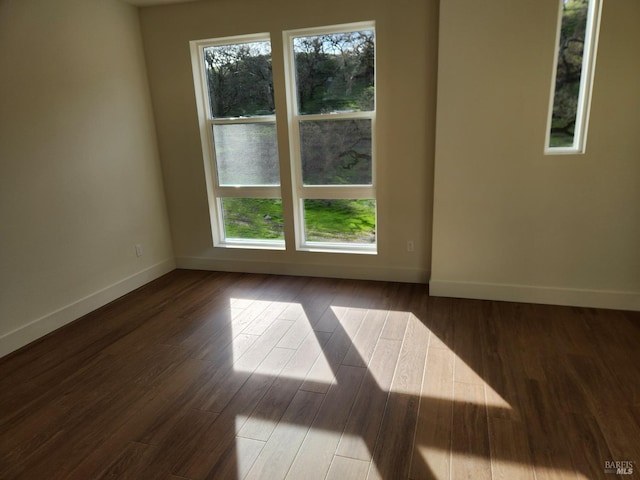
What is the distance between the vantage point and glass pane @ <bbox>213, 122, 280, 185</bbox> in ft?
13.1

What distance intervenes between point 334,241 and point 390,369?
1861mm

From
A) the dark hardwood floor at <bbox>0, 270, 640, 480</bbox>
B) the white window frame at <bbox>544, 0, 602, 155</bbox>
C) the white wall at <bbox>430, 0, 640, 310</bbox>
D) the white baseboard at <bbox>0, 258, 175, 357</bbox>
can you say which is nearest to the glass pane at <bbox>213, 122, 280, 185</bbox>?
the white baseboard at <bbox>0, 258, 175, 357</bbox>

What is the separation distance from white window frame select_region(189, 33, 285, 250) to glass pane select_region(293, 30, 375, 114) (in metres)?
0.39

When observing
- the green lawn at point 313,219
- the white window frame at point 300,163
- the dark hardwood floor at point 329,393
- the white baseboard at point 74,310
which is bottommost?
the dark hardwood floor at point 329,393

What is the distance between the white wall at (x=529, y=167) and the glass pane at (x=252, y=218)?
5.49ft

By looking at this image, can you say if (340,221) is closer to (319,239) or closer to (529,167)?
(319,239)

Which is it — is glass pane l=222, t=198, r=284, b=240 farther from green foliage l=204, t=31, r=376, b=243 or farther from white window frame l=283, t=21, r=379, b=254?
white window frame l=283, t=21, r=379, b=254

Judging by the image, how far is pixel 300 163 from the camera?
394 cm

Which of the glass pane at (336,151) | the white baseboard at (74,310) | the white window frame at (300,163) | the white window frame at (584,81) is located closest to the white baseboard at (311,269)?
the white window frame at (300,163)

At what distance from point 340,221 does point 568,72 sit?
2222mm

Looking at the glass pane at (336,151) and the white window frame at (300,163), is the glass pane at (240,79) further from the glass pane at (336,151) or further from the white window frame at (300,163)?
the glass pane at (336,151)

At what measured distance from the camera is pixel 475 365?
7.95 ft

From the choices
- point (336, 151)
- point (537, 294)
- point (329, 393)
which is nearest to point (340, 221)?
point (336, 151)

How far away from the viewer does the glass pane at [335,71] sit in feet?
11.7
